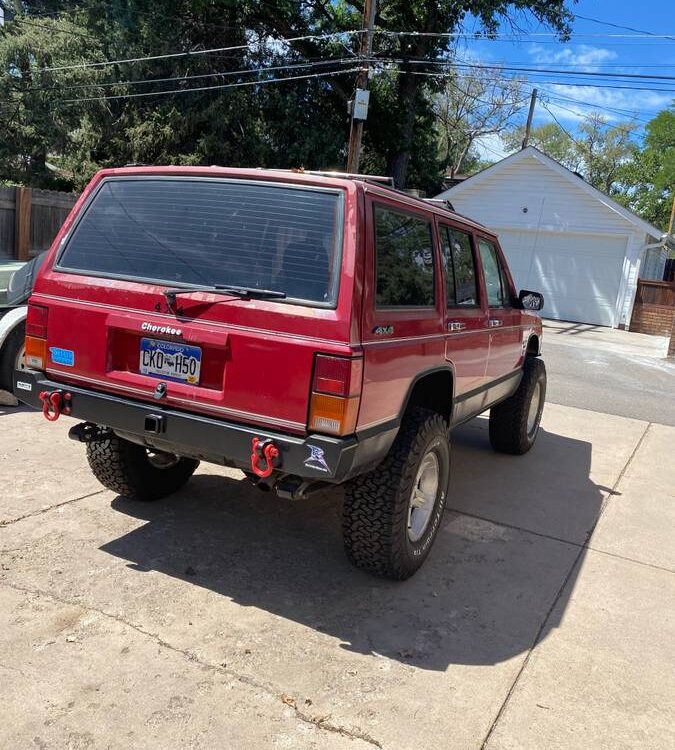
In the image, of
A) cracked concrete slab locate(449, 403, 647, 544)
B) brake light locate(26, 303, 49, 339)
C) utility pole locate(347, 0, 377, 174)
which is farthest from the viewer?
utility pole locate(347, 0, 377, 174)

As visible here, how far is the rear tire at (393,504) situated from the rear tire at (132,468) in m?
1.43

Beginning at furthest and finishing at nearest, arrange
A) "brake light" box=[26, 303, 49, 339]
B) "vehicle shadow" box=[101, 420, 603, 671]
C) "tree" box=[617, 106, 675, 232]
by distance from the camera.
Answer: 1. "tree" box=[617, 106, 675, 232]
2. "brake light" box=[26, 303, 49, 339]
3. "vehicle shadow" box=[101, 420, 603, 671]

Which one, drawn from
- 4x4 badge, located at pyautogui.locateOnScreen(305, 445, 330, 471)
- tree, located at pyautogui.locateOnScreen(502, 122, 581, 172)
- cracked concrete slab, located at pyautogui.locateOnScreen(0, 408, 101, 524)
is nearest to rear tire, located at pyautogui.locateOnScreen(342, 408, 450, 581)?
4x4 badge, located at pyautogui.locateOnScreen(305, 445, 330, 471)

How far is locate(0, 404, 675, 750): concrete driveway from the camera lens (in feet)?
8.42

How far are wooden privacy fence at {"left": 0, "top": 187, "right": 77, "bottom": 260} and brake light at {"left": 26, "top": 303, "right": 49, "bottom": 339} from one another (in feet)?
39.1

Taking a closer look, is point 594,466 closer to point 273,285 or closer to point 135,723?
point 273,285

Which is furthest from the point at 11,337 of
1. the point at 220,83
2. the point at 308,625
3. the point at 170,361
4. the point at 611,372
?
the point at 220,83

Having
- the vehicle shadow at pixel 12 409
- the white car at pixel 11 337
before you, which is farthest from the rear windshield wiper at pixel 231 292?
the vehicle shadow at pixel 12 409

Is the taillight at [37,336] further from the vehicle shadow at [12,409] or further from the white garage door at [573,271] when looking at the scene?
the white garage door at [573,271]

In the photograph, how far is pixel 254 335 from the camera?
295 cm

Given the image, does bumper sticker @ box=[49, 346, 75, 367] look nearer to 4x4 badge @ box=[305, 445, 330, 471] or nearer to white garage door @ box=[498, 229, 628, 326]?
4x4 badge @ box=[305, 445, 330, 471]

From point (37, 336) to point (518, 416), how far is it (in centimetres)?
412

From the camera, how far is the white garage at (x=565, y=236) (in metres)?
18.6

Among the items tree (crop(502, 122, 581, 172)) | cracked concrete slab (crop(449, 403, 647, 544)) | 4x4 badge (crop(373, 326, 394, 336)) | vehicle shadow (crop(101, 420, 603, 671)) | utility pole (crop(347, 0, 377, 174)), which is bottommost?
vehicle shadow (crop(101, 420, 603, 671))
